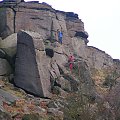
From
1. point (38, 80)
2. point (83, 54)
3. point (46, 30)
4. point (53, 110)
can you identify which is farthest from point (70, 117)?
point (83, 54)

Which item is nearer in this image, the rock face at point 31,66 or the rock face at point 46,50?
the rock face at point 31,66

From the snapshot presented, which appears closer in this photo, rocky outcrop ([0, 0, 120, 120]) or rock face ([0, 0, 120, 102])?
rocky outcrop ([0, 0, 120, 120])

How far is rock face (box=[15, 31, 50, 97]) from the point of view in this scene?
32.1 m

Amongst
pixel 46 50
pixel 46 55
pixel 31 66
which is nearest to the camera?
pixel 31 66

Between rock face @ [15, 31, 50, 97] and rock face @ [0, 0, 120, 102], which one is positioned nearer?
rock face @ [15, 31, 50, 97]

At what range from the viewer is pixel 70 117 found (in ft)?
68.2

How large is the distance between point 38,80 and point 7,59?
3.67 metres

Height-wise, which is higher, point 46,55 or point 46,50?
point 46,50

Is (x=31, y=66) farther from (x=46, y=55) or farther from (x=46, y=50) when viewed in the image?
(x=46, y=50)

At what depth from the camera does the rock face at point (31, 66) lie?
32094 mm

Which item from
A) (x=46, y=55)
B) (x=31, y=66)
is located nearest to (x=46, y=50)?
(x=46, y=55)

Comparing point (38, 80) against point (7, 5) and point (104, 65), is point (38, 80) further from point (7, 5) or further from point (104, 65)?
point (104, 65)

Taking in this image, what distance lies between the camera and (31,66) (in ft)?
107

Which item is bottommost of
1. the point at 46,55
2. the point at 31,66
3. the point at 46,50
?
the point at 31,66
